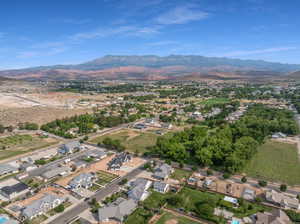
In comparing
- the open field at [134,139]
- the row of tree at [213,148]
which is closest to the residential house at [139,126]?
the open field at [134,139]

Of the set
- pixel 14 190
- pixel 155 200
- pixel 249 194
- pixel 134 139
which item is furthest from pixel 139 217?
pixel 134 139

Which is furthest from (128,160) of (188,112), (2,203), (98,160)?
(188,112)

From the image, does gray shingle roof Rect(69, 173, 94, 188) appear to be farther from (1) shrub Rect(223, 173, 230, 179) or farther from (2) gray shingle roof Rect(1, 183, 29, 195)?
(1) shrub Rect(223, 173, 230, 179)

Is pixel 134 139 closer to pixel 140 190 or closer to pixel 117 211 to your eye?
pixel 140 190

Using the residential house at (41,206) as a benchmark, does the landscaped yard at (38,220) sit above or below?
below

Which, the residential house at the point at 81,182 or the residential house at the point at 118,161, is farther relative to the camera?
the residential house at the point at 118,161

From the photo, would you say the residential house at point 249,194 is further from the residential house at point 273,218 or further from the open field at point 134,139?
the open field at point 134,139

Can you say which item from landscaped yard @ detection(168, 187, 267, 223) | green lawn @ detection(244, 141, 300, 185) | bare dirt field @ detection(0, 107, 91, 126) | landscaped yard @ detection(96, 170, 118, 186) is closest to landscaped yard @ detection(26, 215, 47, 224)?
landscaped yard @ detection(96, 170, 118, 186)
